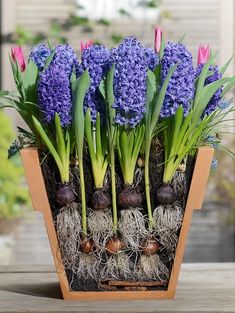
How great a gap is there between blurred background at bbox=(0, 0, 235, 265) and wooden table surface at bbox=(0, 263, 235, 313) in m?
3.88

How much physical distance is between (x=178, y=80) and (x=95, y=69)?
134mm

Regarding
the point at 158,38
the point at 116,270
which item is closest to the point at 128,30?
the point at 158,38

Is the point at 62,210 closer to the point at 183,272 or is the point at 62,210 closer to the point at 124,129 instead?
the point at 124,129

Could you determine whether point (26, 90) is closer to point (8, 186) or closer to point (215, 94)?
point (215, 94)

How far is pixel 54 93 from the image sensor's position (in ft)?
4.58

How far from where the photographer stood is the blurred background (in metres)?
5.66

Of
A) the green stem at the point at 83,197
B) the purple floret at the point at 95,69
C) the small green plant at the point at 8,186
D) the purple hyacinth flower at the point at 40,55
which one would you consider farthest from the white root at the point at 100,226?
the small green plant at the point at 8,186

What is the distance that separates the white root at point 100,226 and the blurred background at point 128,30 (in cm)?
418

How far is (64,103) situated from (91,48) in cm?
10

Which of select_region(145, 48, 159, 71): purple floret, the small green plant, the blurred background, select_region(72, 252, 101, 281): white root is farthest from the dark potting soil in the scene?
the blurred background

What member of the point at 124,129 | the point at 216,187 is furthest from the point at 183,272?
the point at 216,187

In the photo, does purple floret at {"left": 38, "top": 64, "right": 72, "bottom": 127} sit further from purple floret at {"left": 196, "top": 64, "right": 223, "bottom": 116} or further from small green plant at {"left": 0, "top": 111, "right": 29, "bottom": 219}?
small green plant at {"left": 0, "top": 111, "right": 29, "bottom": 219}

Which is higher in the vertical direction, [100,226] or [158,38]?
[158,38]

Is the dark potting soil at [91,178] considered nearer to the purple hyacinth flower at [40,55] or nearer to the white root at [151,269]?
the white root at [151,269]
